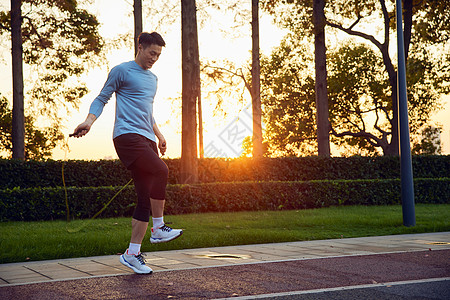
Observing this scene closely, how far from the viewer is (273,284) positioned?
16.5 feet

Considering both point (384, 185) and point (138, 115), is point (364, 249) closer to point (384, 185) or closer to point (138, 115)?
point (138, 115)

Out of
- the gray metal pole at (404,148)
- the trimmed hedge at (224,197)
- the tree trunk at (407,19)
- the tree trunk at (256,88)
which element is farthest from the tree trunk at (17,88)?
the tree trunk at (407,19)

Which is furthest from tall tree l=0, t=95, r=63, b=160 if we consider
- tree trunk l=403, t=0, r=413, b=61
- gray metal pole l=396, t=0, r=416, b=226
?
gray metal pole l=396, t=0, r=416, b=226

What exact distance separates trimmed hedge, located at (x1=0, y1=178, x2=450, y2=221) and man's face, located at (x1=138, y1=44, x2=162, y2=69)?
914cm

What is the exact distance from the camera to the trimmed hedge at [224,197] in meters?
13.6

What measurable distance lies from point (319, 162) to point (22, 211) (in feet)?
36.6

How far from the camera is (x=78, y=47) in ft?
74.8

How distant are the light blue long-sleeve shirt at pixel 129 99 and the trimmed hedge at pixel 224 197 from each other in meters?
9.03

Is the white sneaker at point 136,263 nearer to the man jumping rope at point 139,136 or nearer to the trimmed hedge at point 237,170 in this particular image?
the man jumping rope at point 139,136

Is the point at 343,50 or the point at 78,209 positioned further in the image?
the point at 343,50

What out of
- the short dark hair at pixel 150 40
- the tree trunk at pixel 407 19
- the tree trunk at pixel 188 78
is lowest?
the short dark hair at pixel 150 40

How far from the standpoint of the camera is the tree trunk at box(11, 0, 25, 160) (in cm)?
2017

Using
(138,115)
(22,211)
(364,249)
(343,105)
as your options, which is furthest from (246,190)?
(343,105)

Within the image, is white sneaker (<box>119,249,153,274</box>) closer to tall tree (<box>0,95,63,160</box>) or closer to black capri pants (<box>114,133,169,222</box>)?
→ black capri pants (<box>114,133,169,222</box>)
